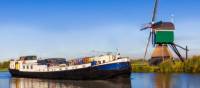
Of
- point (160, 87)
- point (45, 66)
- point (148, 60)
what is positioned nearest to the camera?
point (160, 87)

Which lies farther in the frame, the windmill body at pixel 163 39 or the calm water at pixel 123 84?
the windmill body at pixel 163 39

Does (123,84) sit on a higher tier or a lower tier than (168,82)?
lower

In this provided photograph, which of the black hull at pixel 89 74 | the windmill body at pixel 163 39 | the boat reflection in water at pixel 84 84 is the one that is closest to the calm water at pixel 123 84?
the boat reflection in water at pixel 84 84

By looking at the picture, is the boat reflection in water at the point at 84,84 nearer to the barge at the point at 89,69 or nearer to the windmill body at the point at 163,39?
the barge at the point at 89,69

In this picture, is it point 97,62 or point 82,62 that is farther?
point 82,62

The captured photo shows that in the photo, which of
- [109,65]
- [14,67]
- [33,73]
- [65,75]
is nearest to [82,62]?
[65,75]

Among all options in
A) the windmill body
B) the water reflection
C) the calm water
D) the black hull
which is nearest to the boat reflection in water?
the calm water

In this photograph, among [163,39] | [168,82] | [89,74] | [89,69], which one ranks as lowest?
[168,82]

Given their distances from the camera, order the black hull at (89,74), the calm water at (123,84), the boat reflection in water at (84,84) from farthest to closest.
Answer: the black hull at (89,74), the boat reflection in water at (84,84), the calm water at (123,84)

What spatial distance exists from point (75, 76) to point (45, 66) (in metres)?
14.9

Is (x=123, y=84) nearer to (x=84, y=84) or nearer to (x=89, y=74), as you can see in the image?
(x=84, y=84)

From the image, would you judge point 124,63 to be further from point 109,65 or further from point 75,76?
point 75,76

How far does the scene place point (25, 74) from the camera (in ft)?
302

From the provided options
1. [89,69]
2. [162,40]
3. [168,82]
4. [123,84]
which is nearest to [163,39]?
[162,40]
